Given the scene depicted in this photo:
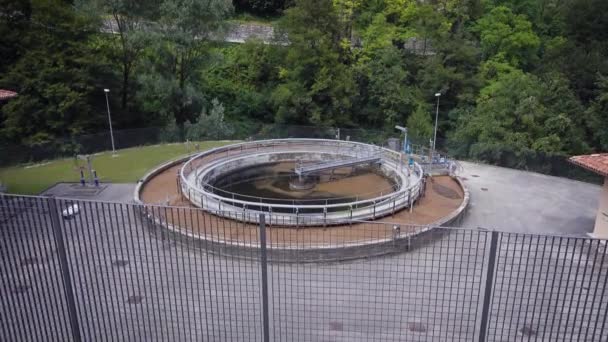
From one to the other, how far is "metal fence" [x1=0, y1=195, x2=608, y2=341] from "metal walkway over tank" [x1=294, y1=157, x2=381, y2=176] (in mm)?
6128

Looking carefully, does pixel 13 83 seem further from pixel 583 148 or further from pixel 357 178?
pixel 583 148

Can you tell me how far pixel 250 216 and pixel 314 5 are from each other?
1947 centimetres

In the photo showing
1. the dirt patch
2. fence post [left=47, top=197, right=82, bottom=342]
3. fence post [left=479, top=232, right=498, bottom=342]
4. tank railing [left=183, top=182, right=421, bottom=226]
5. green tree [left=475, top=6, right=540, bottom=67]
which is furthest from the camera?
green tree [left=475, top=6, right=540, bottom=67]

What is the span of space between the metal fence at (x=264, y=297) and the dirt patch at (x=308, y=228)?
16 centimetres

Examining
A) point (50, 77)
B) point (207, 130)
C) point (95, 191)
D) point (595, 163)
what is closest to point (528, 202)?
point (595, 163)

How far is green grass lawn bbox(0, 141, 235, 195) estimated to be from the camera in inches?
720

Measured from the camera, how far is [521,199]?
1700 centimetres

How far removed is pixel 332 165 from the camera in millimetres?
19859

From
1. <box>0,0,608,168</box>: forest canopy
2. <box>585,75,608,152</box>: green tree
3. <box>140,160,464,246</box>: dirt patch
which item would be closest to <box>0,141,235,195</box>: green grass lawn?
<box>140,160,464,246</box>: dirt patch

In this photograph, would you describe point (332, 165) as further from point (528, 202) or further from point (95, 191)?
point (95, 191)

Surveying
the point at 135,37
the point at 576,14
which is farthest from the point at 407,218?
the point at 576,14

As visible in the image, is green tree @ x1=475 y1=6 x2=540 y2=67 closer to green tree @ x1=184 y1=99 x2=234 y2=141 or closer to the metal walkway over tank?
the metal walkway over tank

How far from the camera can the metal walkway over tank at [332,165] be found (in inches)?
758

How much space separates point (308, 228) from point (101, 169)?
11.3 metres
